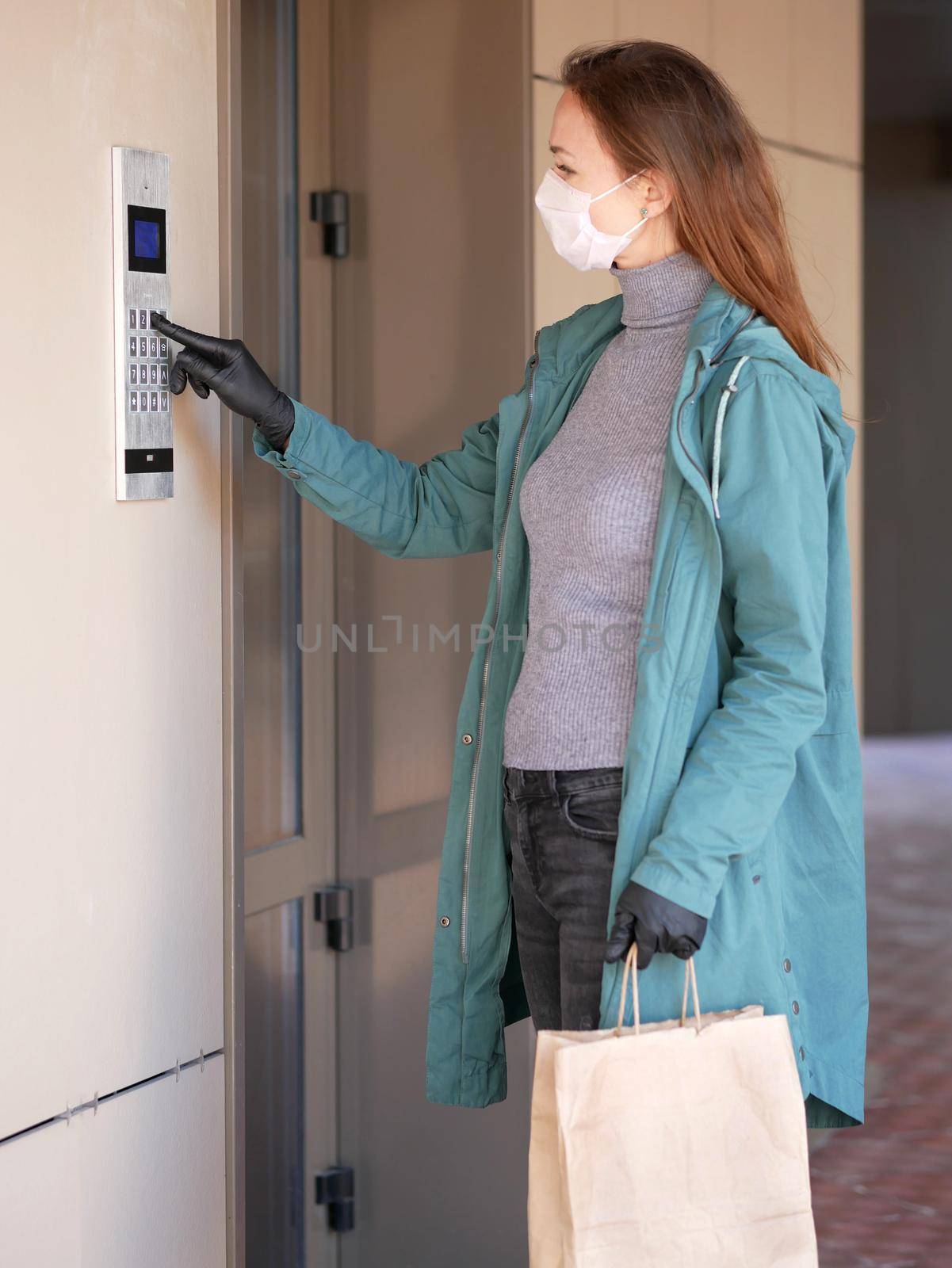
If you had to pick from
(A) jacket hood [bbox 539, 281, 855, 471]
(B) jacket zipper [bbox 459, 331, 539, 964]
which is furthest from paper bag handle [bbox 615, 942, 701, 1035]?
(A) jacket hood [bbox 539, 281, 855, 471]

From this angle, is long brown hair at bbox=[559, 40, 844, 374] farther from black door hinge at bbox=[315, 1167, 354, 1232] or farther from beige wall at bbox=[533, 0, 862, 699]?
black door hinge at bbox=[315, 1167, 354, 1232]

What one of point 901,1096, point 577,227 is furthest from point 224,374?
point 901,1096

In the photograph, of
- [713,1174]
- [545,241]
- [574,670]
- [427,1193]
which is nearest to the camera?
[713,1174]

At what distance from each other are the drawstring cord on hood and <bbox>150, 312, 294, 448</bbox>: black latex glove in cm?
60

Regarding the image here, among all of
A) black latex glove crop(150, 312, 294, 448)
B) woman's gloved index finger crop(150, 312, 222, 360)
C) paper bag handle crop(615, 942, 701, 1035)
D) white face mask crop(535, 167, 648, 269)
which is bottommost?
paper bag handle crop(615, 942, 701, 1035)

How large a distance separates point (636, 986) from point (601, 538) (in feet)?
1.61

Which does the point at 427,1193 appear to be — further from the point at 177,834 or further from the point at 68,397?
the point at 68,397

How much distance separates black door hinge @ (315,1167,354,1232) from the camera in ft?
8.74

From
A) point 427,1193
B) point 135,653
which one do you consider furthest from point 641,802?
point 427,1193

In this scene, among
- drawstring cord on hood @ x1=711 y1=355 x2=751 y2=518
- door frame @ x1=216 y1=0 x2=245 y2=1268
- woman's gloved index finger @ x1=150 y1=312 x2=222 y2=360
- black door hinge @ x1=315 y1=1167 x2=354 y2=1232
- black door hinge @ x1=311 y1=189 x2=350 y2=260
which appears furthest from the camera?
black door hinge @ x1=315 y1=1167 x2=354 y2=1232

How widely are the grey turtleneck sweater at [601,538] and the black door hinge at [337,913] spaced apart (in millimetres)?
1050

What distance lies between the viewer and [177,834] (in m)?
1.85

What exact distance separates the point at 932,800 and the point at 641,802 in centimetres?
657

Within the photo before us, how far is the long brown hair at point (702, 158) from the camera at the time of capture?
163 cm
